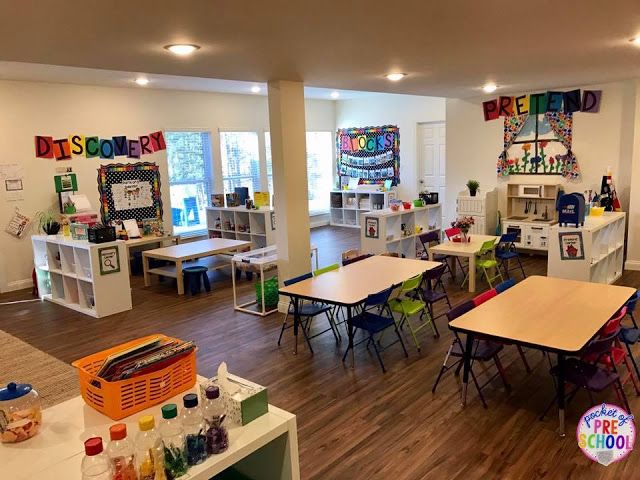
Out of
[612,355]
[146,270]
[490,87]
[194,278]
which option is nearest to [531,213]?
[490,87]

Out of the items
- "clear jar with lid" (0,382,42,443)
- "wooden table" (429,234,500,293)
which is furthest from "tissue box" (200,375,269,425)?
"wooden table" (429,234,500,293)

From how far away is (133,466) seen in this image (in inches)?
64.7

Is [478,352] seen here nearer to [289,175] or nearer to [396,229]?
[289,175]

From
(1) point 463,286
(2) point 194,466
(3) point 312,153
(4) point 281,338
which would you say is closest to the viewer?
(2) point 194,466

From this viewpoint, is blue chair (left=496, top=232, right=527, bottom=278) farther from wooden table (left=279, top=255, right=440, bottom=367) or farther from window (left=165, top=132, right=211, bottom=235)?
window (left=165, top=132, right=211, bottom=235)

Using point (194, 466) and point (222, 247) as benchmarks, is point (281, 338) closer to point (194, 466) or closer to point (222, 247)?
point (222, 247)

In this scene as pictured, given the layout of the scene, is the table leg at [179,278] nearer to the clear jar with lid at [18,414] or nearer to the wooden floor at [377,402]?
the wooden floor at [377,402]

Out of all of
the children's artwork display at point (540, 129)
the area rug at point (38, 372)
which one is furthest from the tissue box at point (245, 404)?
the children's artwork display at point (540, 129)

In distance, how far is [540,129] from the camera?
351 inches

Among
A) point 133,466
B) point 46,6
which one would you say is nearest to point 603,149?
point 46,6

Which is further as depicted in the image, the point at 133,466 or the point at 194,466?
the point at 194,466

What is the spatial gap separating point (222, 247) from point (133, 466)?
21.5 feet

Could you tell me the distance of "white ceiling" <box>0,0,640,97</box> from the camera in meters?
3.15

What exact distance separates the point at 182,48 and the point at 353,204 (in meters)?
9.23
